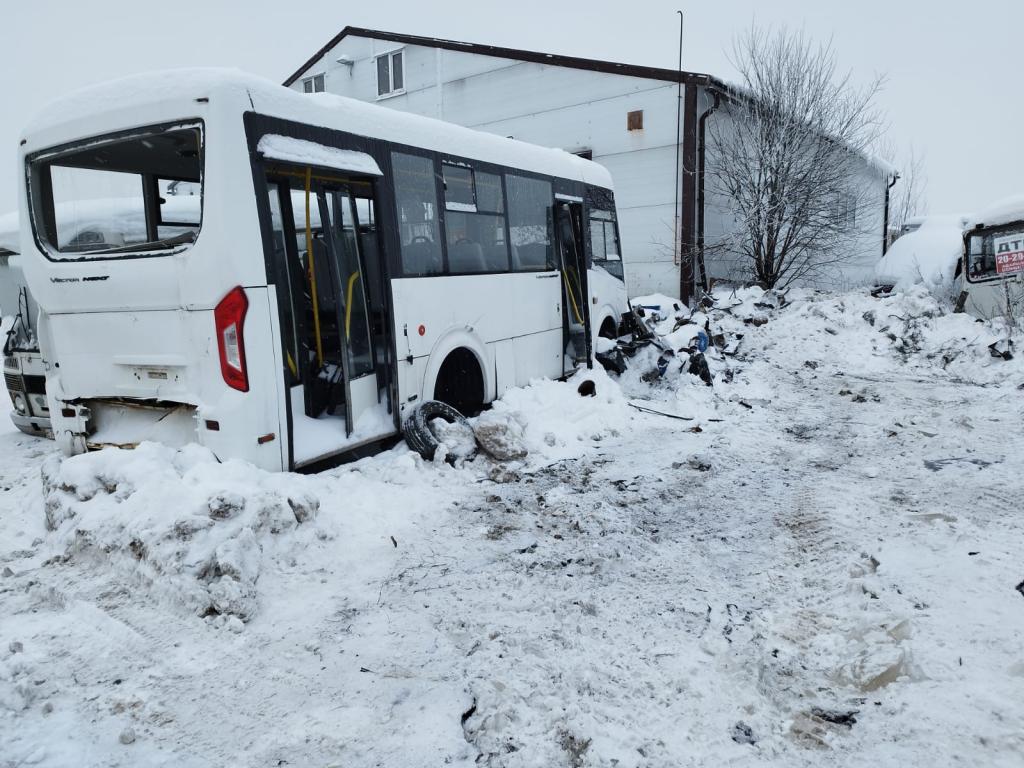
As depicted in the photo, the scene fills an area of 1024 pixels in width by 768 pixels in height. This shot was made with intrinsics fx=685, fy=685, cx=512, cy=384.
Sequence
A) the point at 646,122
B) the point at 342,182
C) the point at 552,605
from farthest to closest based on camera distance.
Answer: the point at 646,122 → the point at 342,182 → the point at 552,605

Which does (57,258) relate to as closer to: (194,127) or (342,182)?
(194,127)

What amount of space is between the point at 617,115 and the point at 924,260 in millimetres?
8812

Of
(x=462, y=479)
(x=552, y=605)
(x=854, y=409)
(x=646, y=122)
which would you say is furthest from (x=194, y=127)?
(x=646, y=122)

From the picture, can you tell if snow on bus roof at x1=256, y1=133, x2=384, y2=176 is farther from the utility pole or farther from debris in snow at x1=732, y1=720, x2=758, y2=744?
the utility pole

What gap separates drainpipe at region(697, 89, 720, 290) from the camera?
675 inches

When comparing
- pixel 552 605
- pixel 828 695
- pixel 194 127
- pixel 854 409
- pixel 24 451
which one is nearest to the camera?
pixel 828 695

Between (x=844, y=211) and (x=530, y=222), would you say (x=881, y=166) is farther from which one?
(x=530, y=222)

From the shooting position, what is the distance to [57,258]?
5.48 m

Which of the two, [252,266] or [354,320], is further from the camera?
[354,320]

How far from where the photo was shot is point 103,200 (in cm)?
554

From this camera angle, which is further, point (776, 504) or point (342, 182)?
point (342, 182)

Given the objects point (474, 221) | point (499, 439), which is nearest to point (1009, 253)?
point (474, 221)

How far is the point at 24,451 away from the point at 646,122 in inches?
598

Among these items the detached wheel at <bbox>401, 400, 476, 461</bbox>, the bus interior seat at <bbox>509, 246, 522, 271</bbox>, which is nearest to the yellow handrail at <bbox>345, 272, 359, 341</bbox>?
the detached wheel at <bbox>401, 400, 476, 461</bbox>
